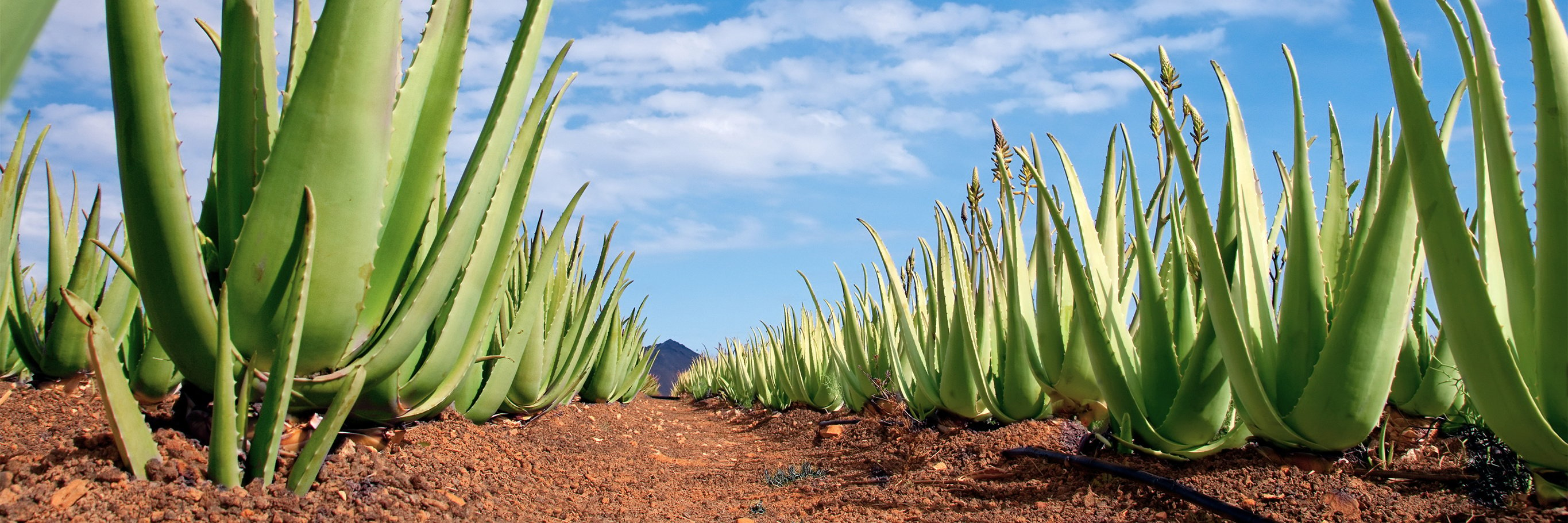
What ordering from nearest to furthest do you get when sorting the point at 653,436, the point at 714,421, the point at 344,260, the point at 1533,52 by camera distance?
the point at 1533,52 → the point at 344,260 → the point at 653,436 → the point at 714,421

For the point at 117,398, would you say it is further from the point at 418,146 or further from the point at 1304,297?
the point at 1304,297

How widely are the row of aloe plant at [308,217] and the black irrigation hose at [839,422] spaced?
3.58 meters

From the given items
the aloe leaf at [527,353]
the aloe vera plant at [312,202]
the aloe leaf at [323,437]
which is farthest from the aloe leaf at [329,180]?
the aloe leaf at [527,353]

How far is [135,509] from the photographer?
3.56 feet

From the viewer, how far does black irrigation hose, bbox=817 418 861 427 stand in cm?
497

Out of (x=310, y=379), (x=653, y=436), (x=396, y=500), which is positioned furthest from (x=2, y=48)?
(x=653, y=436)

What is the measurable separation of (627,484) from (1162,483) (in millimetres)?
1800

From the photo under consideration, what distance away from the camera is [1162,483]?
1783 millimetres

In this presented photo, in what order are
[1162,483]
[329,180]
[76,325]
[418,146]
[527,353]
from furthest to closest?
[527,353] < [76,325] < [1162,483] < [418,146] < [329,180]

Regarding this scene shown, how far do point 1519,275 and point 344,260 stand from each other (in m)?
1.71

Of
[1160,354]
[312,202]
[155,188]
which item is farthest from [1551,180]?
[155,188]

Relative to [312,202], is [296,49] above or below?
above

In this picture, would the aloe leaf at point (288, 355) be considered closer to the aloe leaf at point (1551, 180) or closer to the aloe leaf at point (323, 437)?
the aloe leaf at point (323, 437)

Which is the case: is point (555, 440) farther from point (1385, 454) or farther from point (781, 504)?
point (1385, 454)
